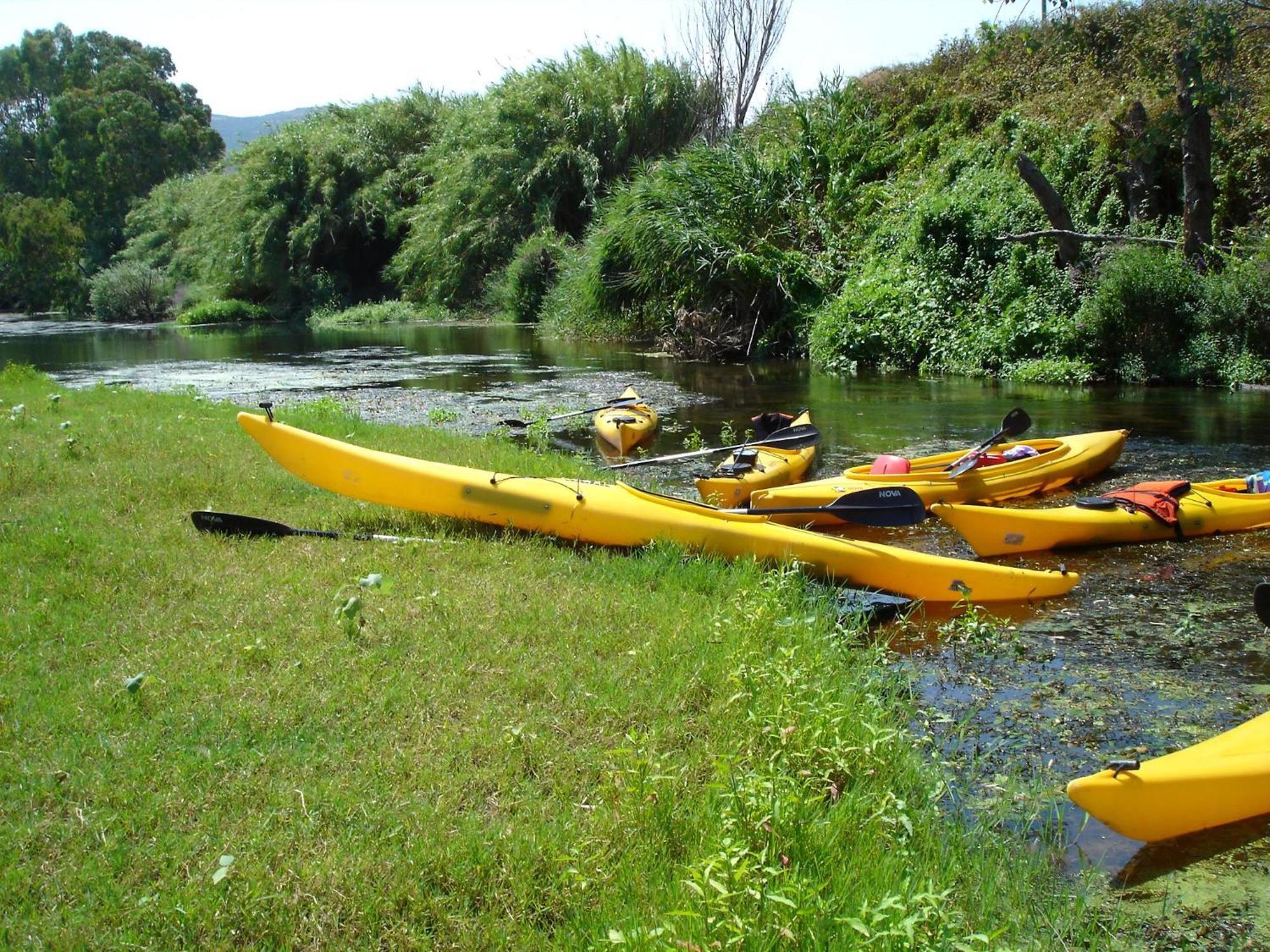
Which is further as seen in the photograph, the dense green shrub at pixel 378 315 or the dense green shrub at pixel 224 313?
the dense green shrub at pixel 224 313

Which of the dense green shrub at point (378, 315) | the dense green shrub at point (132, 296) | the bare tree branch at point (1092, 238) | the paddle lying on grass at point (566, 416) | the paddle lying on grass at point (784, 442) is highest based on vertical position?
the dense green shrub at point (132, 296)

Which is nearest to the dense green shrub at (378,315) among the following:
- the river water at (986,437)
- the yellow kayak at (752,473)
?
the river water at (986,437)

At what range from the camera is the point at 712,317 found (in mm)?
17453

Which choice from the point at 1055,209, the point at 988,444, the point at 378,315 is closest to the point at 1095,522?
the point at 988,444

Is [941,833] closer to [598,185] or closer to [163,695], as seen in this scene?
[163,695]

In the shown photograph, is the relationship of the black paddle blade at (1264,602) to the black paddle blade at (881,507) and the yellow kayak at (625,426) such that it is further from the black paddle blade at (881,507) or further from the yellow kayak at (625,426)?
the yellow kayak at (625,426)

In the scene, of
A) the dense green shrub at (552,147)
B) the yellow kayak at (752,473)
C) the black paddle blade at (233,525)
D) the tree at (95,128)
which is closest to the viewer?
the black paddle blade at (233,525)

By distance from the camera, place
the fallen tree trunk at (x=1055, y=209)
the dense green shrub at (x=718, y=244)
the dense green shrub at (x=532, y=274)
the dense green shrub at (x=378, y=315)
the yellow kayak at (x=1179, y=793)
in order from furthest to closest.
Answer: the dense green shrub at (x=378, y=315)
the dense green shrub at (x=532, y=274)
the dense green shrub at (x=718, y=244)
the fallen tree trunk at (x=1055, y=209)
the yellow kayak at (x=1179, y=793)

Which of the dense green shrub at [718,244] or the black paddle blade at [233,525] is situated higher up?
the dense green shrub at [718,244]

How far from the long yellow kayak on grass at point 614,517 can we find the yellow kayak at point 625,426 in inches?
132

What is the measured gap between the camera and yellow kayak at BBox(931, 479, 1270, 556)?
602cm

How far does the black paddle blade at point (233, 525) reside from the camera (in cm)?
526

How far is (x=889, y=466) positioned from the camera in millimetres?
7098

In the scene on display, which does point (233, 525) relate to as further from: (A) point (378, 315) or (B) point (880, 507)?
(A) point (378, 315)
